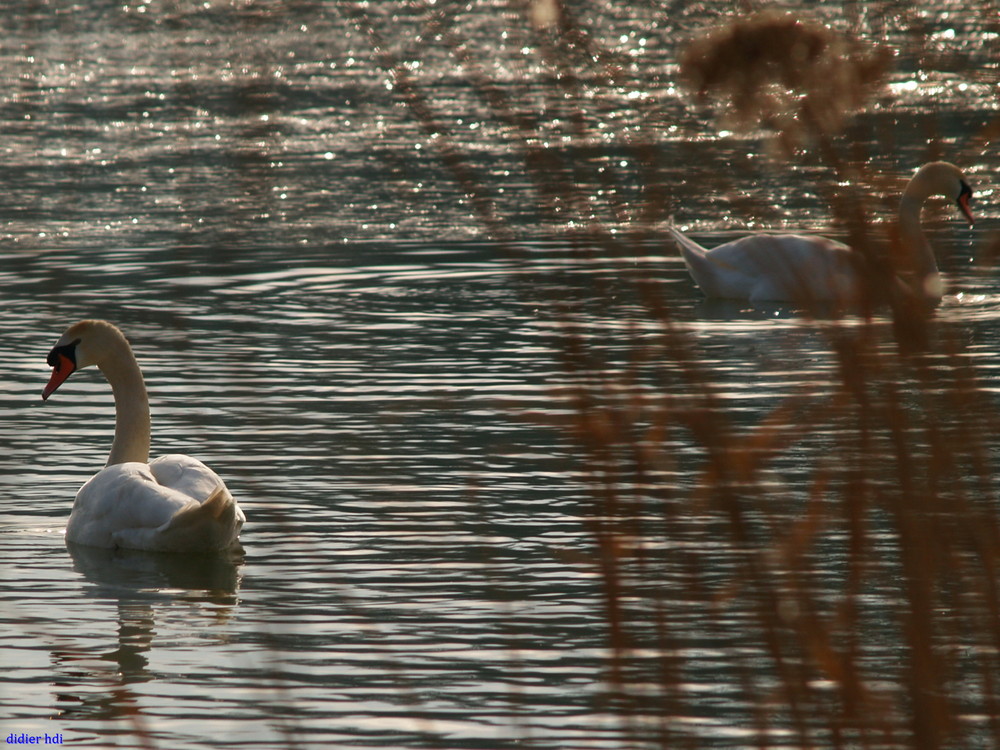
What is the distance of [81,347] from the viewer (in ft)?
24.7

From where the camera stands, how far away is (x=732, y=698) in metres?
4.36

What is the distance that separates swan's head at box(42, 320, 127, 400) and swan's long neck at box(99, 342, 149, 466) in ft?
0.20

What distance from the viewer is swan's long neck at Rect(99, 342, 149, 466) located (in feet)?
23.3

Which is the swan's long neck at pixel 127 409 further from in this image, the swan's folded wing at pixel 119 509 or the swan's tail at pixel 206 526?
the swan's tail at pixel 206 526

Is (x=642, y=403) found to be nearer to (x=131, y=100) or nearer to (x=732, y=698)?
(x=732, y=698)

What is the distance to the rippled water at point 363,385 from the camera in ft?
7.41

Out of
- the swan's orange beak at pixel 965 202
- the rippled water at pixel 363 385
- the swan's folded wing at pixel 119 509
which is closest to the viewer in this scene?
the rippled water at pixel 363 385

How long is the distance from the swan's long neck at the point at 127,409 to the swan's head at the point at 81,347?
0.06 m

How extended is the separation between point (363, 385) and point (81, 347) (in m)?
1.97

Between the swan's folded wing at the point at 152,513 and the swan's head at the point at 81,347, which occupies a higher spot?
the swan's head at the point at 81,347

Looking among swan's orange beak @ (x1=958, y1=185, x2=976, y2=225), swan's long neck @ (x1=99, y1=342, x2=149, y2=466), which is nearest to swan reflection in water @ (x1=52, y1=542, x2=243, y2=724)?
swan's long neck @ (x1=99, y1=342, x2=149, y2=466)

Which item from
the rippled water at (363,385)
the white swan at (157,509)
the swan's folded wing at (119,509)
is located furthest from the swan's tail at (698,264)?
the swan's folded wing at (119,509)

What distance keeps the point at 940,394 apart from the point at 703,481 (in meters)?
0.44

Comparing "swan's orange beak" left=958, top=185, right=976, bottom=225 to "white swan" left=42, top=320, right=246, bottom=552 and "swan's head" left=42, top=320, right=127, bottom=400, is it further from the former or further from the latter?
"white swan" left=42, top=320, right=246, bottom=552
